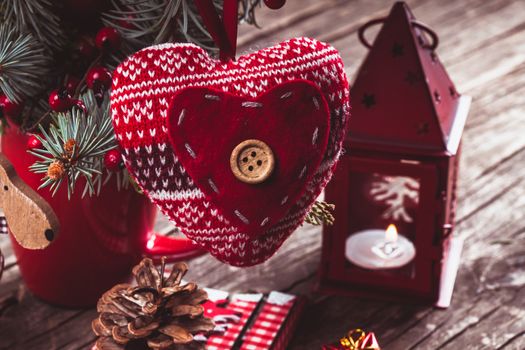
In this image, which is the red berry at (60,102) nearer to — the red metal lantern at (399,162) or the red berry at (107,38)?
the red berry at (107,38)

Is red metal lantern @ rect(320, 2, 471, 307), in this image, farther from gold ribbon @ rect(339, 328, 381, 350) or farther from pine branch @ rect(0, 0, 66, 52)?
pine branch @ rect(0, 0, 66, 52)

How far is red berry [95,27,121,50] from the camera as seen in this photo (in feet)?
2.79

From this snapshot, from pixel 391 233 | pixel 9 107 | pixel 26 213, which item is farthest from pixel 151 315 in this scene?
pixel 391 233

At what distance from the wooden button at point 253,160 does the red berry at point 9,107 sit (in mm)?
318

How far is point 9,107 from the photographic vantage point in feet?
2.94

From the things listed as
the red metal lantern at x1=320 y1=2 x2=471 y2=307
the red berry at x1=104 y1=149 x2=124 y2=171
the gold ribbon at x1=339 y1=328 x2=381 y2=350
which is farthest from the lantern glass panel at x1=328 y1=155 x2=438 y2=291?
the red berry at x1=104 y1=149 x2=124 y2=171

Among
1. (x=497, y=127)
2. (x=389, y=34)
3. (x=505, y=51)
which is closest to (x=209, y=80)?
(x=389, y=34)

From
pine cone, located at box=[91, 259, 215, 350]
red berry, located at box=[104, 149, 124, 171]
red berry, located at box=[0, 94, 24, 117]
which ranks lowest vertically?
pine cone, located at box=[91, 259, 215, 350]

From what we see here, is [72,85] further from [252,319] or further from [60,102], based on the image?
[252,319]

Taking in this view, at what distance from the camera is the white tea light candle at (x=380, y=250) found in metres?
1.12

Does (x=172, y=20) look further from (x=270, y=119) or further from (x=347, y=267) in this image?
(x=347, y=267)

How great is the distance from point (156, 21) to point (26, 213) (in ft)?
0.80

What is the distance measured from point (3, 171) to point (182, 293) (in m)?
0.23

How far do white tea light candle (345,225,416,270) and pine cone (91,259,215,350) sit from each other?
1.02 feet
